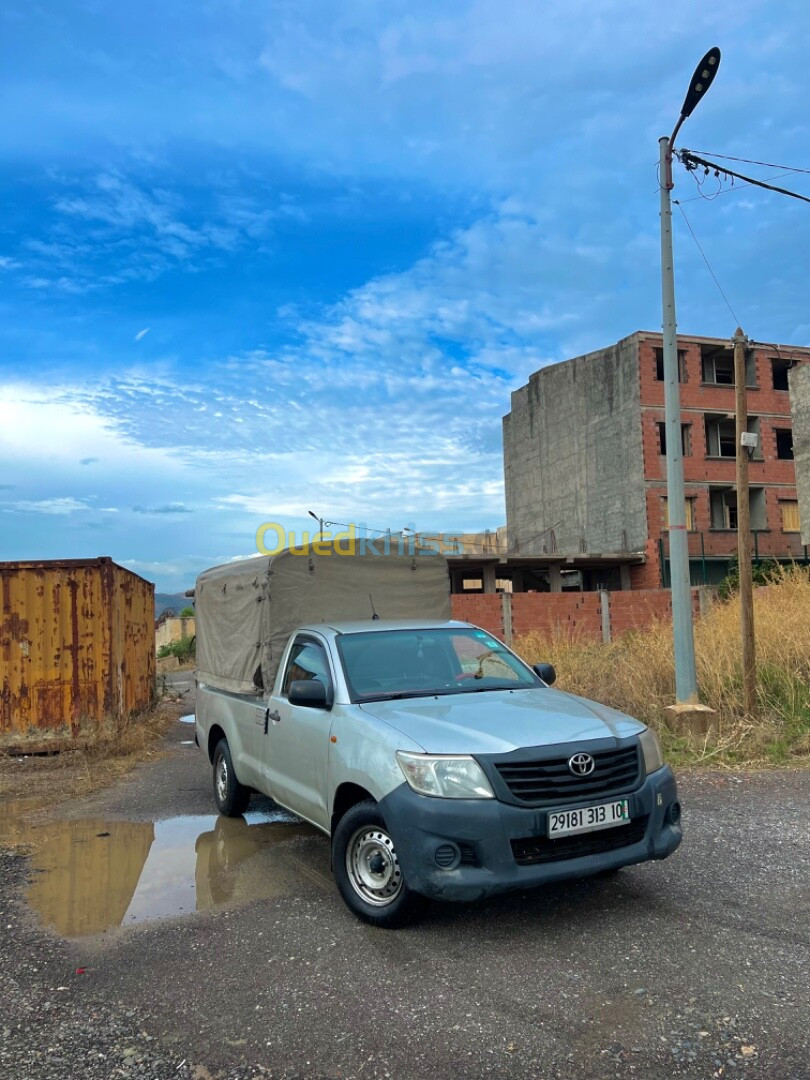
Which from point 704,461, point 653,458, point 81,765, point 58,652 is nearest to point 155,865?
point 81,765

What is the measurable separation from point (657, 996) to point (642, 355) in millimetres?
34524

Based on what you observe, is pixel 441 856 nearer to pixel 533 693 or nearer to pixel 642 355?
pixel 533 693

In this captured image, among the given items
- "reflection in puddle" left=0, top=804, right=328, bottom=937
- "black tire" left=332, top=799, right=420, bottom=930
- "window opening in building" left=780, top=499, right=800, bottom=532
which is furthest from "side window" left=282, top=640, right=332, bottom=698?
"window opening in building" left=780, top=499, right=800, bottom=532

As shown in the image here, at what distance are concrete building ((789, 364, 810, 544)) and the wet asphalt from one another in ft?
63.4

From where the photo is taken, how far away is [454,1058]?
9.72 ft

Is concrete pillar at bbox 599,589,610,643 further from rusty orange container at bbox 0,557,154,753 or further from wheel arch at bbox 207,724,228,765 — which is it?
wheel arch at bbox 207,724,228,765

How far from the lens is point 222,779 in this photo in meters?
6.84

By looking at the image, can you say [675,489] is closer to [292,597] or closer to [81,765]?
[292,597]

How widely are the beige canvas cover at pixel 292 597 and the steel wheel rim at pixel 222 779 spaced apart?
0.63 m

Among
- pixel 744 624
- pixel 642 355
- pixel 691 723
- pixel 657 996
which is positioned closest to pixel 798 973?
Result: pixel 657 996

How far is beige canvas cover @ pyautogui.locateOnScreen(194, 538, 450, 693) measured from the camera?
21.9 ft

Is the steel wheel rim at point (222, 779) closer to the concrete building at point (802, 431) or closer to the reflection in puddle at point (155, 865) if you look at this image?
the reflection in puddle at point (155, 865)

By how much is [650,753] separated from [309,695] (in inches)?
77.6

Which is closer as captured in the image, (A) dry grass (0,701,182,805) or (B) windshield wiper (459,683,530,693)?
(B) windshield wiper (459,683,530,693)
